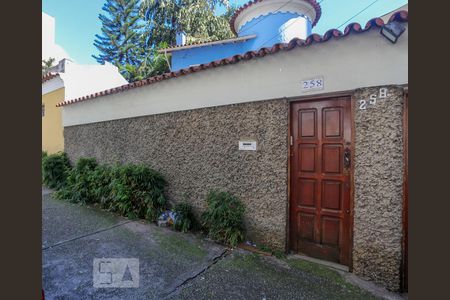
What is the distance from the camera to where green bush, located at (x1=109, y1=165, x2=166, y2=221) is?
18.3 feet

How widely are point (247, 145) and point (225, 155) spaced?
20.6 inches

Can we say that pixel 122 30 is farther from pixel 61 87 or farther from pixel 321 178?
pixel 321 178

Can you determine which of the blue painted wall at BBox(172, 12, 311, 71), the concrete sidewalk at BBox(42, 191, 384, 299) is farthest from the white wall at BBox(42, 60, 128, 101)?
the concrete sidewalk at BBox(42, 191, 384, 299)

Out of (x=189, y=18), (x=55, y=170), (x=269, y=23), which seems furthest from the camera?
(x=189, y=18)

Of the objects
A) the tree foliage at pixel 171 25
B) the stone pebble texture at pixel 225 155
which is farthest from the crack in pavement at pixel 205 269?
the tree foliage at pixel 171 25

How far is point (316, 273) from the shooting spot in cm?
351

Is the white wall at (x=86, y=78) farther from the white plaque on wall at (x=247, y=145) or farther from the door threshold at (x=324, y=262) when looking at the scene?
the door threshold at (x=324, y=262)

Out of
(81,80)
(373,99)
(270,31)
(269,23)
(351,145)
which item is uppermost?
(269,23)

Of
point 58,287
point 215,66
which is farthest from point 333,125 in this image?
point 58,287

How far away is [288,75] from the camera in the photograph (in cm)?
400

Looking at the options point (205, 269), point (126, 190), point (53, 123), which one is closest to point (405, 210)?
point (205, 269)

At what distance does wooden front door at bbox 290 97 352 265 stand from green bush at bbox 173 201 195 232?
80.6 inches

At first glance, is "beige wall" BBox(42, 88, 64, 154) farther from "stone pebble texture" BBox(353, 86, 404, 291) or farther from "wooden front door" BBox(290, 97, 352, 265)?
"stone pebble texture" BBox(353, 86, 404, 291)

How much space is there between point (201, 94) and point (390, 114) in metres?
3.24
